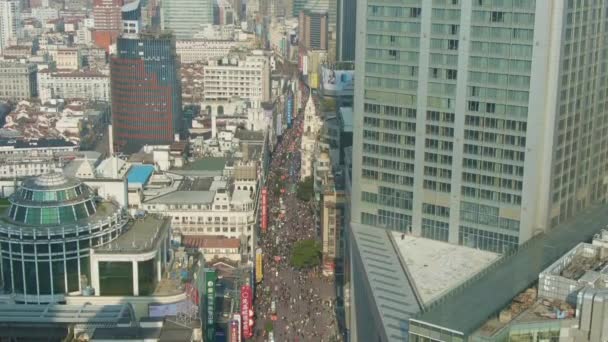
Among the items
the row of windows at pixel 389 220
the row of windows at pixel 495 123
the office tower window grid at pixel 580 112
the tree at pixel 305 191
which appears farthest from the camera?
the tree at pixel 305 191

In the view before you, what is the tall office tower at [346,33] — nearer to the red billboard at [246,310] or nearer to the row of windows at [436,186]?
the red billboard at [246,310]

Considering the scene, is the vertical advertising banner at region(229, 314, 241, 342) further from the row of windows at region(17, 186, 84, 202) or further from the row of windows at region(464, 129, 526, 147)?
the row of windows at region(464, 129, 526, 147)

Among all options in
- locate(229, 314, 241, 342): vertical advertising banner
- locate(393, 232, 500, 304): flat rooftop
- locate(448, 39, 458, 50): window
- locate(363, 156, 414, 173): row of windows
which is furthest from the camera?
locate(229, 314, 241, 342): vertical advertising banner

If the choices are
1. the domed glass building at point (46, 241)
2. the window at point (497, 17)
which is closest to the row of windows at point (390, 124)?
the window at point (497, 17)

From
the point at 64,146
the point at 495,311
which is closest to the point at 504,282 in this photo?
the point at 495,311

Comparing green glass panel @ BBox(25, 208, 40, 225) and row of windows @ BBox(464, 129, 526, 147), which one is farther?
green glass panel @ BBox(25, 208, 40, 225)

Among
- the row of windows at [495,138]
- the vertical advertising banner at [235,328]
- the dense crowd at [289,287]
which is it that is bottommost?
the dense crowd at [289,287]

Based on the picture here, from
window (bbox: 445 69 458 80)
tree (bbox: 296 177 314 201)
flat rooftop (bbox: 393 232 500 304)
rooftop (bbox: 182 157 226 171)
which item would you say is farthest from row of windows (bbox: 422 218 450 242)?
tree (bbox: 296 177 314 201)
